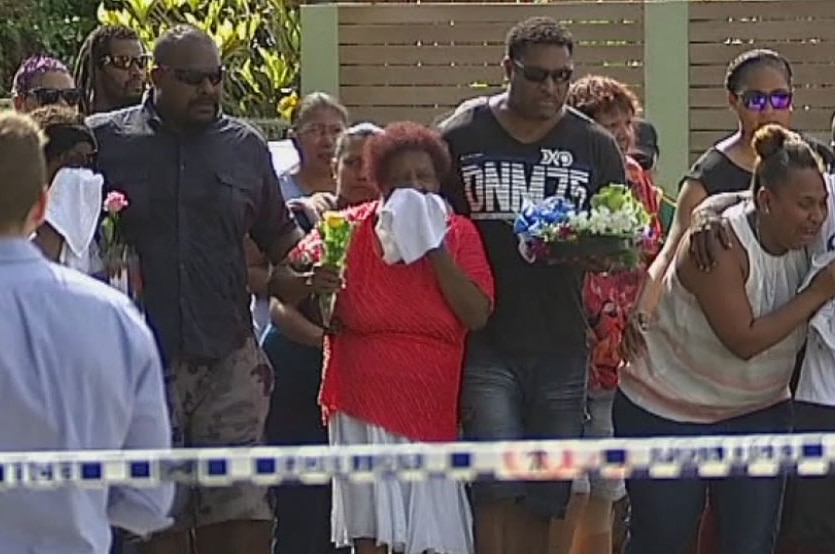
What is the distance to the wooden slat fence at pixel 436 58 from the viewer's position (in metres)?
12.0

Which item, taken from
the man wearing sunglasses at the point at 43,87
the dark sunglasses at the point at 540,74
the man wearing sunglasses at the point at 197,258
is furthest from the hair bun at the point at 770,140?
the man wearing sunglasses at the point at 43,87

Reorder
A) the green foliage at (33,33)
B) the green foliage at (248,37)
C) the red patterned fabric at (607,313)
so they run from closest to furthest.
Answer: the red patterned fabric at (607,313) < the green foliage at (248,37) < the green foliage at (33,33)

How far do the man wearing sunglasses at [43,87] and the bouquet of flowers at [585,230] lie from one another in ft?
6.63

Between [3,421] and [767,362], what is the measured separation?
2978 mm

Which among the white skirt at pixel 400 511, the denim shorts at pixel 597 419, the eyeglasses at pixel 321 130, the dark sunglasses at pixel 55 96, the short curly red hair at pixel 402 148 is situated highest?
the dark sunglasses at pixel 55 96

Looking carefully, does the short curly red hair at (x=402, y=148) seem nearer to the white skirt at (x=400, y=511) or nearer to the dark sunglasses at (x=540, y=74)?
the dark sunglasses at (x=540, y=74)

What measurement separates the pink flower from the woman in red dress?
669 mm

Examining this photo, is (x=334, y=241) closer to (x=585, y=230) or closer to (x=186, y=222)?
(x=186, y=222)

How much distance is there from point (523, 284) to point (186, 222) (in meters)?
1.17

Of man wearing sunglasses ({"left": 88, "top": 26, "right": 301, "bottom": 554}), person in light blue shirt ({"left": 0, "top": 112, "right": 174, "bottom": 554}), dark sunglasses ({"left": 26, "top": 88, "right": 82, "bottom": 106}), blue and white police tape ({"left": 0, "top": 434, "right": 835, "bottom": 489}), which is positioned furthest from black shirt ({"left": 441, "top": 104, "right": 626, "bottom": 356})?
person in light blue shirt ({"left": 0, "top": 112, "right": 174, "bottom": 554})

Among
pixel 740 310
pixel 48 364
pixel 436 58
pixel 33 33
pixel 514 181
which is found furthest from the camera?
pixel 33 33

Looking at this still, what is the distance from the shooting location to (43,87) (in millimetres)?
7395

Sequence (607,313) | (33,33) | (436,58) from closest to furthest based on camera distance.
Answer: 1. (607,313)
2. (436,58)
3. (33,33)

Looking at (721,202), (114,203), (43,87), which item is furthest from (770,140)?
(43,87)
